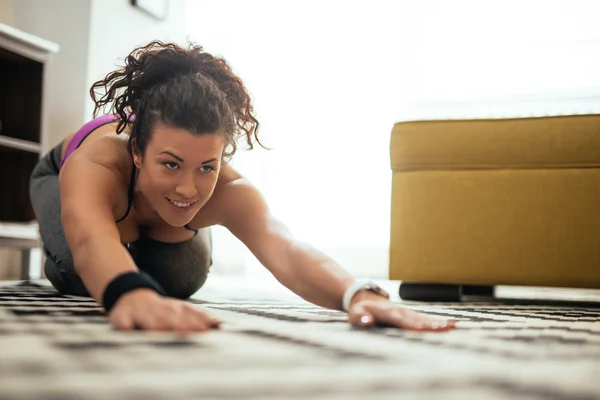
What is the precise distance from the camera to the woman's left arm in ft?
3.33

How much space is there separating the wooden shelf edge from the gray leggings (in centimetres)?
69

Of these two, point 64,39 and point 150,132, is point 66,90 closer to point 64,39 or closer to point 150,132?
point 64,39

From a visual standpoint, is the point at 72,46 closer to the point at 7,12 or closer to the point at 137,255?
the point at 7,12

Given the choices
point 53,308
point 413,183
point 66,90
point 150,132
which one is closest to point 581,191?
point 413,183

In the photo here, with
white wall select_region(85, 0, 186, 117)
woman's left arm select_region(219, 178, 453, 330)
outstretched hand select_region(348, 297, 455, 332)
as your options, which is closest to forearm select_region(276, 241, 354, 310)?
woman's left arm select_region(219, 178, 453, 330)

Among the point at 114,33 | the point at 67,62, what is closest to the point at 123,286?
the point at 67,62

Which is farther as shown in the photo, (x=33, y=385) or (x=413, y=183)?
(x=413, y=183)

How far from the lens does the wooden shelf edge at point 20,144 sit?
2.48 m

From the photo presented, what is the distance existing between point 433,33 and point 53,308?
3.22 m

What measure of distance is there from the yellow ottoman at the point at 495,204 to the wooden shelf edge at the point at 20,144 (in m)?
1.35

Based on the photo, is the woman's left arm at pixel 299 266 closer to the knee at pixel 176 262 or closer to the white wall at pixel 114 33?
the knee at pixel 176 262

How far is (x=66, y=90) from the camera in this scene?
3.08m

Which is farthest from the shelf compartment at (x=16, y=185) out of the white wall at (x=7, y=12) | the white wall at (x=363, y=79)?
the white wall at (x=363, y=79)

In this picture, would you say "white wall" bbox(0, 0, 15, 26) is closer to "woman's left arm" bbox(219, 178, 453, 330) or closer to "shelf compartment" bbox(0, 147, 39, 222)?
"shelf compartment" bbox(0, 147, 39, 222)
